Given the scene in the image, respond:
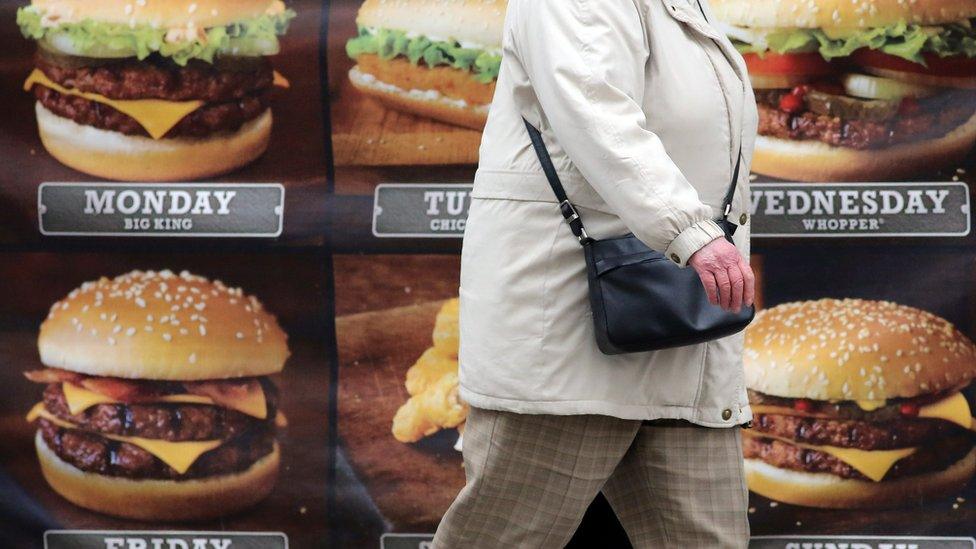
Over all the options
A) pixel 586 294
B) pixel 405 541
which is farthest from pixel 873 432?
pixel 586 294

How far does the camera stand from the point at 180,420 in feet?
11.1

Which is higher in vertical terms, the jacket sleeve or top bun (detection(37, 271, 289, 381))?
the jacket sleeve

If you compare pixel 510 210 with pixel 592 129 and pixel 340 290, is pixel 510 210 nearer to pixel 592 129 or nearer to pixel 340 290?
pixel 592 129

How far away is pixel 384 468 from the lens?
3.36 metres

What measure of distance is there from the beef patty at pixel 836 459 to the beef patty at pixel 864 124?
0.81m

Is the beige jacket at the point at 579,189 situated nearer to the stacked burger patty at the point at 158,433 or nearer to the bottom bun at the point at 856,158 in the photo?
the bottom bun at the point at 856,158

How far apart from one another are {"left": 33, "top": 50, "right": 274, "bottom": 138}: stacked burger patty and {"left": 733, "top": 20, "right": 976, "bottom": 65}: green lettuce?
54.6 inches

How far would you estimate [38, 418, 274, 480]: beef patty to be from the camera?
3375 mm

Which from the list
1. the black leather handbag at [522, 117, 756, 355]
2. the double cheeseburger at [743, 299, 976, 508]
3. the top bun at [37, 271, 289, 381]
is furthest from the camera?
the top bun at [37, 271, 289, 381]

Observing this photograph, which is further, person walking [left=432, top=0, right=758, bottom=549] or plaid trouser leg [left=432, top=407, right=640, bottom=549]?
plaid trouser leg [left=432, top=407, right=640, bottom=549]

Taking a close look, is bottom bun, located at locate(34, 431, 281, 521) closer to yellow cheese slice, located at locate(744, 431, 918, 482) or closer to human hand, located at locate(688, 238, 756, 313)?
yellow cheese slice, located at locate(744, 431, 918, 482)

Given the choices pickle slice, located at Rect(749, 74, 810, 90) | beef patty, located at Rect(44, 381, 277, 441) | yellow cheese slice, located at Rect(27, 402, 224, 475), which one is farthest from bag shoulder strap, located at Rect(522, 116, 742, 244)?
yellow cheese slice, located at Rect(27, 402, 224, 475)

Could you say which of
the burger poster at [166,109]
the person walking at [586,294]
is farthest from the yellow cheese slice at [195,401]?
the person walking at [586,294]

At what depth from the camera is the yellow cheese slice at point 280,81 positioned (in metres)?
3.27
